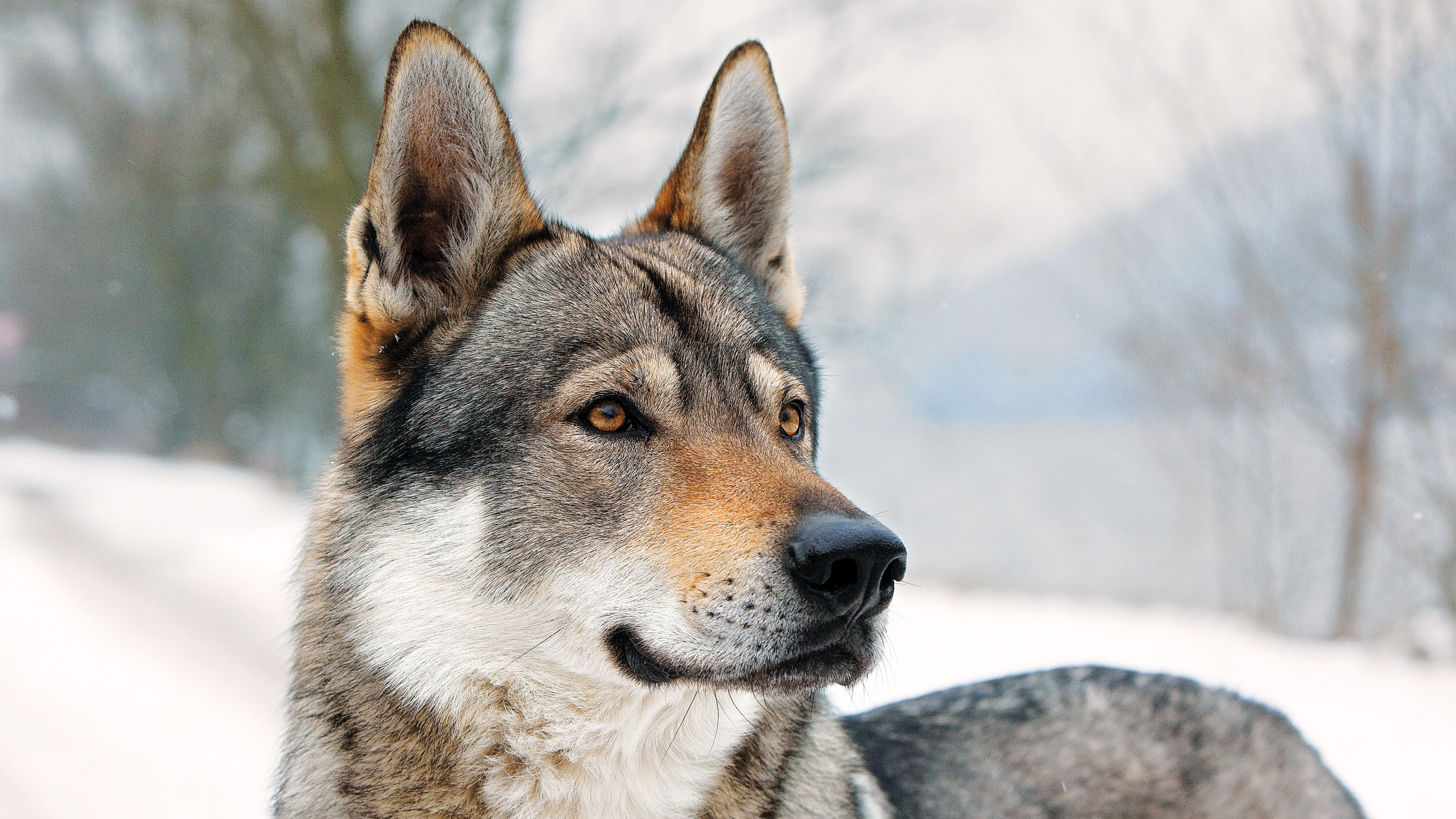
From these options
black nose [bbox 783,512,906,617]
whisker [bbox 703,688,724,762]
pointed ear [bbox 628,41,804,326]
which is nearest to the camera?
black nose [bbox 783,512,906,617]

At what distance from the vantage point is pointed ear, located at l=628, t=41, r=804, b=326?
218 centimetres

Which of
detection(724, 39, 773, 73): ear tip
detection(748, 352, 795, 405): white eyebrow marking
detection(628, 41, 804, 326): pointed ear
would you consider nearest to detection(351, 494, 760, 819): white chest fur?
detection(748, 352, 795, 405): white eyebrow marking

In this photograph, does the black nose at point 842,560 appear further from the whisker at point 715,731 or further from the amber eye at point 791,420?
the amber eye at point 791,420

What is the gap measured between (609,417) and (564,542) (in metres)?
0.28

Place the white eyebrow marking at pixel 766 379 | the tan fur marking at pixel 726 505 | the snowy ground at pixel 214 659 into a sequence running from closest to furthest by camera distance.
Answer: the tan fur marking at pixel 726 505, the white eyebrow marking at pixel 766 379, the snowy ground at pixel 214 659

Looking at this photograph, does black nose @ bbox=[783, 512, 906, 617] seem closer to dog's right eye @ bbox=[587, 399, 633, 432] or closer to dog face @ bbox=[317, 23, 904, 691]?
dog face @ bbox=[317, 23, 904, 691]

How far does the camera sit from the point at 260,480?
7559mm

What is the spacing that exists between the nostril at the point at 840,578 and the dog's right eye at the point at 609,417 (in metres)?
0.57

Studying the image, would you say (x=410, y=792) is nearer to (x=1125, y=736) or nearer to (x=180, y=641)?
(x=1125, y=736)

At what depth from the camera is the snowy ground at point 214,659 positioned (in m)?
3.49

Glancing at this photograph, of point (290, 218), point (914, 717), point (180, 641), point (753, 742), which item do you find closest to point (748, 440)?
point (753, 742)

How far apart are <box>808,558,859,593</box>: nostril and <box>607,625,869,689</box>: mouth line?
11cm

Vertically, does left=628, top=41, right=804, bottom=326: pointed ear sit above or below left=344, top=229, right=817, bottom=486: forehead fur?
above

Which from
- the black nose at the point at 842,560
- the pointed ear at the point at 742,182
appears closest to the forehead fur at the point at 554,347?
the pointed ear at the point at 742,182
